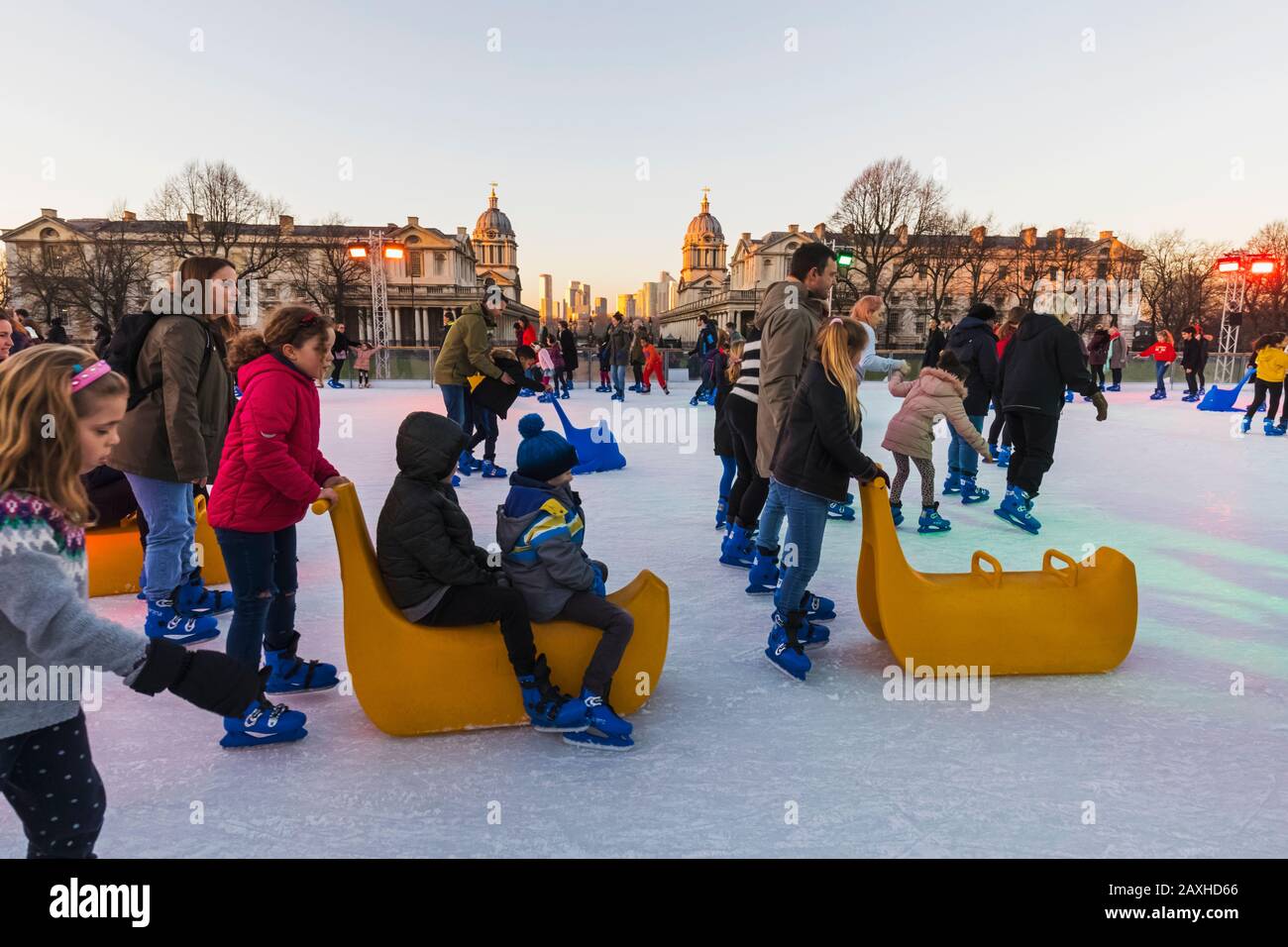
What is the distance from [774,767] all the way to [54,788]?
191 cm

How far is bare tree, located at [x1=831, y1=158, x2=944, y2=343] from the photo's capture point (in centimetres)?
4356

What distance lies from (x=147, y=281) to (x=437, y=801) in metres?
59.9

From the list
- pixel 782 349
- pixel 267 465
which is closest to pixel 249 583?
pixel 267 465

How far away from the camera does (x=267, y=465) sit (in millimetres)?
2615

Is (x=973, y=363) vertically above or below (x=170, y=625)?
above

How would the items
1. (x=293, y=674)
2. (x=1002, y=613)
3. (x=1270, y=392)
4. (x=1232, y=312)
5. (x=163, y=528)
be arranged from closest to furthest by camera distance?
1. (x=293, y=674)
2. (x=1002, y=613)
3. (x=163, y=528)
4. (x=1270, y=392)
5. (x=1232, y=312)

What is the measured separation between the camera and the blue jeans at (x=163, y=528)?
11.0 feet

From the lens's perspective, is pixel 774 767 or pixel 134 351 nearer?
pixel 774 767

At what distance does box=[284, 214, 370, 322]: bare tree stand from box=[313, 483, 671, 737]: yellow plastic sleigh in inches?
2270

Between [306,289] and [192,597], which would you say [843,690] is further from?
[306,289]

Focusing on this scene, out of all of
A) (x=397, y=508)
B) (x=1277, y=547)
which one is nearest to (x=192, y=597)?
(x=397, y=508)

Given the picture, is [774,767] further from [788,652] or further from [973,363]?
[973,363]

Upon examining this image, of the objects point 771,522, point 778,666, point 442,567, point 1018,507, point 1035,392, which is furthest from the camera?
point 1018,507

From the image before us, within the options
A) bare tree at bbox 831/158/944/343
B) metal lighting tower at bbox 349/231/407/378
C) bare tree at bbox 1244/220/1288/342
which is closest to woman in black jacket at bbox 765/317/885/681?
metal lighting tower at bbox 349/231/407/378
